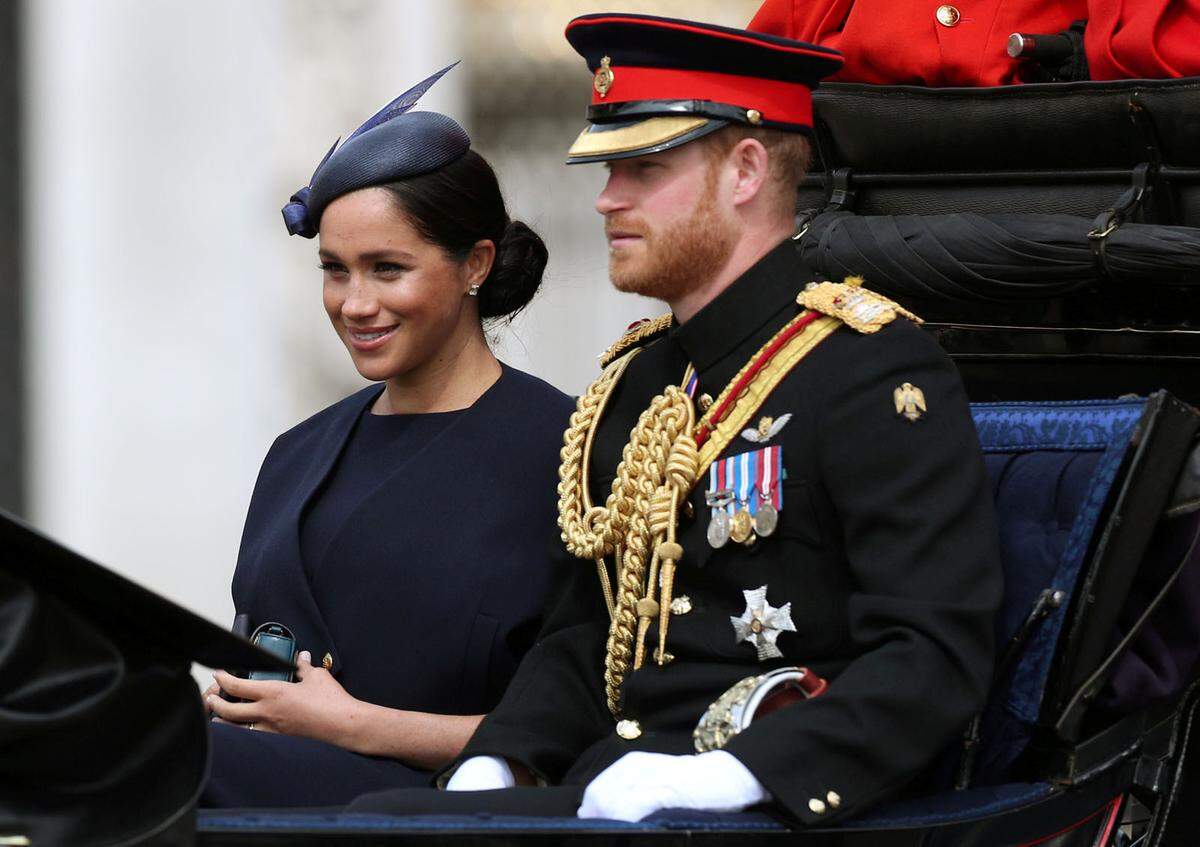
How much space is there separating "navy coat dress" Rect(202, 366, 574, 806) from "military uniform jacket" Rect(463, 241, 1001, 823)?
144 mm

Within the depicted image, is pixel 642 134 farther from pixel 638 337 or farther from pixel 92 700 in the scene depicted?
pixel 92 700

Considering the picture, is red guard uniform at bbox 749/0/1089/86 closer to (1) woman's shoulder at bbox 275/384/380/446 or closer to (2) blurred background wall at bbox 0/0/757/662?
(1) woman's shoulder at bbox 275/384/380/446

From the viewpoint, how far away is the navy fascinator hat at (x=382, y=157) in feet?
9.52

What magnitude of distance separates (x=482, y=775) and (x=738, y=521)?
427 mm

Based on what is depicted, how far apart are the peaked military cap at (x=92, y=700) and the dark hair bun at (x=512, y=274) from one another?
1182 mm

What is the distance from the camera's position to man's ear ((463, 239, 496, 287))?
9.82 feet

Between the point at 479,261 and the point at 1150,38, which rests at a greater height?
the point at 1150,38

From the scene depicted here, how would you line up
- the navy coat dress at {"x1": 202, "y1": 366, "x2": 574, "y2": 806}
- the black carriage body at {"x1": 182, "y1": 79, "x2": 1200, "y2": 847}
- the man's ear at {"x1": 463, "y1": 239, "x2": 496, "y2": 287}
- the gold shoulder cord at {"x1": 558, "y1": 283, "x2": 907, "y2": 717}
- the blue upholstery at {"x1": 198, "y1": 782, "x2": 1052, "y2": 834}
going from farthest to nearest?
the man's ear at {"x1": 463, "y1": 239, "x2": 496, "y2": 287} < the navy coat dress at {"x1": 202, "y1": 366, "x2": 574, "y2": 806} < the gold shoulder cord at {"x1": 558, "y1": 283, "x2": 907, "y2": 717} < the black carriage body at {"x1": 182, "y1": 79, "x2": 1200, "y2": 847} < the blue upholstery at {"x1": 198, "y1": 782, "x2": 1052, "y2": 834}

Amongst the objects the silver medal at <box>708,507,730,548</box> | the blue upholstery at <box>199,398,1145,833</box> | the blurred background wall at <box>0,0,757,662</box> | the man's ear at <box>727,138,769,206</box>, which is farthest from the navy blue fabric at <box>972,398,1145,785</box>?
the blurred background wall at <box>0,0,757,662</box>

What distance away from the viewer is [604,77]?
2.60 meters

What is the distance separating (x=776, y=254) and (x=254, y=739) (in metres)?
0.88

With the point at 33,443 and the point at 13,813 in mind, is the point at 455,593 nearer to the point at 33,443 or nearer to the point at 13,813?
the point at 13,813

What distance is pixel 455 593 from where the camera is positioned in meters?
2.80

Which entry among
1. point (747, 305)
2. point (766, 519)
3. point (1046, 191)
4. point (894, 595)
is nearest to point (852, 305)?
point (747, 305)
